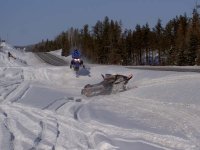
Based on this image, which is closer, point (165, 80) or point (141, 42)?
point (165, 80)

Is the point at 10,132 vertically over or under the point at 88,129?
over

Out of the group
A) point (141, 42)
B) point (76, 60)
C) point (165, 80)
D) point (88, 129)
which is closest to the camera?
point (88, 129)

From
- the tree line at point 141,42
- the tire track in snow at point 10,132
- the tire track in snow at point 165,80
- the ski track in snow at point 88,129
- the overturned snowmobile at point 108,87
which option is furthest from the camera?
the tree line at point 141,42

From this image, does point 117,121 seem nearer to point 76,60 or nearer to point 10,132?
point 10,132

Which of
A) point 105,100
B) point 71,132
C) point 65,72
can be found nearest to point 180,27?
point 65,72

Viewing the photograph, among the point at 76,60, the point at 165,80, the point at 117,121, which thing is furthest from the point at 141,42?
the point at 117,121

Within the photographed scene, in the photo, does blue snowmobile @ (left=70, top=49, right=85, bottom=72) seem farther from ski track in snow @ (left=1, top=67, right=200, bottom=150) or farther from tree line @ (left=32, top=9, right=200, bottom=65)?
tree line @ (left=32, top=9, right=200, bottom=65)

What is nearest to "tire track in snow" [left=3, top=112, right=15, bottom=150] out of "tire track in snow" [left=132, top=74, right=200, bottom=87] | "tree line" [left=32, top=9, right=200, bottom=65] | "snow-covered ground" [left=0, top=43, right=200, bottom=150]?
"snow-covered ground" [left=0, top=43, right=200, bottom=150]

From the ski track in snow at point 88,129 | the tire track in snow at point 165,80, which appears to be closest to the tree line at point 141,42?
the tire track in snow at point 165,80

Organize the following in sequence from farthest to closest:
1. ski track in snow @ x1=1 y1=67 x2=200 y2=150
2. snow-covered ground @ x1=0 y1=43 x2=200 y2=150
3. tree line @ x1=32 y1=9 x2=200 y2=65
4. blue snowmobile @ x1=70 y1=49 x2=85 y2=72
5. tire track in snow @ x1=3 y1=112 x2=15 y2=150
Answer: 1. tree line @ x1=32 y1=9 x2=200 y2=65
2. blue snowmobile @ x1=70 y1=49 x2=85 y2=72
3. snow-covered ground @ x1=0 y1=43 x2=200 y2=150
4. ski track in snow @ x1=1 y1=67 x2=200 y2=150
5. tire track in snow @ x1=3 y1=112 x2=15 y2=150

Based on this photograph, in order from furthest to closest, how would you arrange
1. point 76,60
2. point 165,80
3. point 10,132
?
point 76,60 → point 165,80 → point 10,132

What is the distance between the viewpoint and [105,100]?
895 inches

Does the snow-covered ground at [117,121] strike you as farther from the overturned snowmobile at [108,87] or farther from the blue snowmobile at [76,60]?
the blue snowmobile at [76,60]

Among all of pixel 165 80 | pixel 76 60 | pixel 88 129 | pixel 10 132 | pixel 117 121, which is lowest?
pixel 117 121
